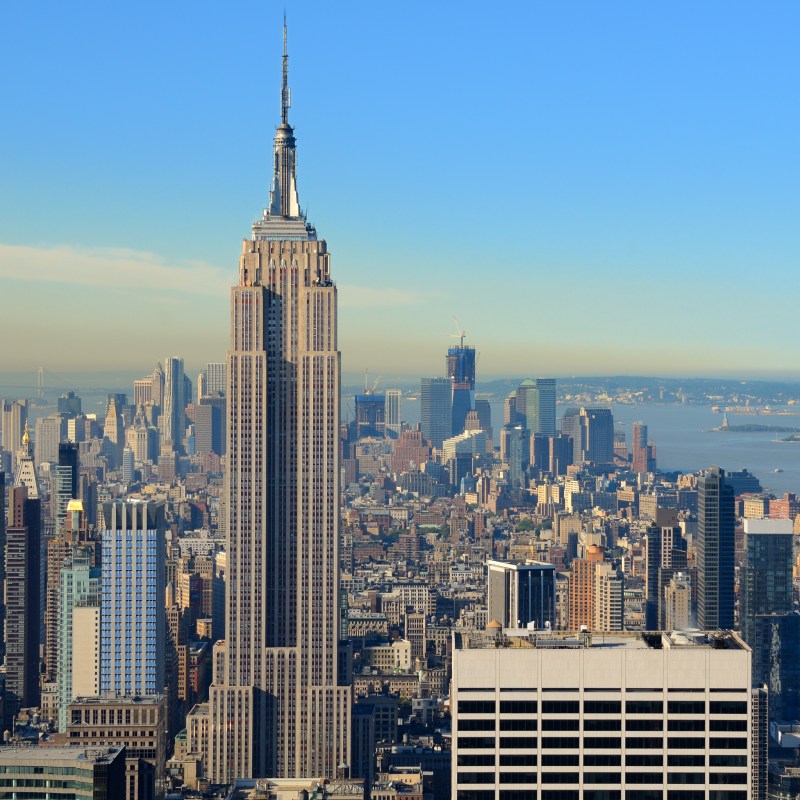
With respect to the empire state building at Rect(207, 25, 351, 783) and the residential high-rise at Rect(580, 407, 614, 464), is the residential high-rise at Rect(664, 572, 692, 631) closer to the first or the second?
the empire state building at Rect(207, 25, 351, 783)

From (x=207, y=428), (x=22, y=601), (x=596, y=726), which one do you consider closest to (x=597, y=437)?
(x=207, y=428)

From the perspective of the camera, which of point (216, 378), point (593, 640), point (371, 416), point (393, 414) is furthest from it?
point (393, 414)

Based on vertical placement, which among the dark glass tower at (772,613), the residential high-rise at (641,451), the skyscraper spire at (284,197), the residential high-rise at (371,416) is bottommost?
the dark glass tower at (772,613)

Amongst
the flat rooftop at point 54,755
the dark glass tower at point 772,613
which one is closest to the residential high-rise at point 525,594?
the dark glass tower at point 772,613

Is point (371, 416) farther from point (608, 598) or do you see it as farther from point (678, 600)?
point (678, 600)

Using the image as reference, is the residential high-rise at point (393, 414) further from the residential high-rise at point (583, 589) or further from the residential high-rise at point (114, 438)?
the residential high-rise at point (583, 589)

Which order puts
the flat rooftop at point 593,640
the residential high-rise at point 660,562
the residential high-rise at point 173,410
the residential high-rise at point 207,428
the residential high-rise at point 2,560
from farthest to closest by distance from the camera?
the residential high-rise at point 173,410
the residential high-rise at point 207,428
the residential high-rise at point 660,562
the residential high-rise at point 2,560
the flat rooftop at point 593,640

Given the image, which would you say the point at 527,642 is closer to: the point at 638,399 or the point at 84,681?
the point at 84,681
